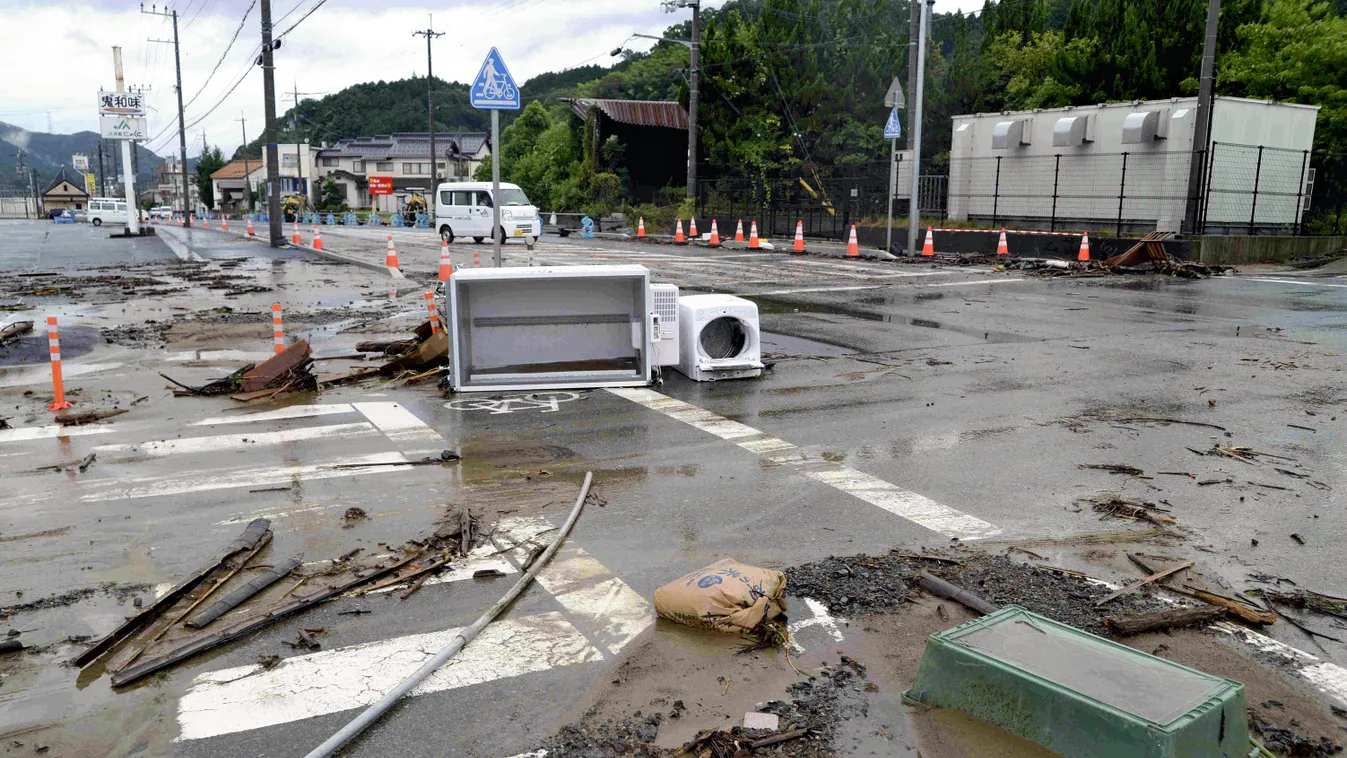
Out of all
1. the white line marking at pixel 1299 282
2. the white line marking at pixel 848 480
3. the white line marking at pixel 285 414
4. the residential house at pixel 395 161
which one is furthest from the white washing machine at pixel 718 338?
the residential house at pixel 395 161

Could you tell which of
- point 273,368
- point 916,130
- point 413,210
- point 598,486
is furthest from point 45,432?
point 413,210

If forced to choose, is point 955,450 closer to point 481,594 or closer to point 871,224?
point 481,594

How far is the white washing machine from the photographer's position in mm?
10273

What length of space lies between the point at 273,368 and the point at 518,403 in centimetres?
265

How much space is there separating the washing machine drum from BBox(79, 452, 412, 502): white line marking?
13.9 feet

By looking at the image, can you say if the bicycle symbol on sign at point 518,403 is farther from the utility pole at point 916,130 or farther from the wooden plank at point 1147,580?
the utility pole at point 916,130

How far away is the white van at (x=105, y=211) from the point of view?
65.6 m

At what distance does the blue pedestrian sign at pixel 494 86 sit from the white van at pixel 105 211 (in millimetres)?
62879

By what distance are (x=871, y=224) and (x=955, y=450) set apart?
83.5 ft

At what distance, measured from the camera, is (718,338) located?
425 inches

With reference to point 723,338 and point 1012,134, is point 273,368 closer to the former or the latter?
point 723,338

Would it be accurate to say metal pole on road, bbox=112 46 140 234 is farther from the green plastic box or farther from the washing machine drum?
the green plastic box

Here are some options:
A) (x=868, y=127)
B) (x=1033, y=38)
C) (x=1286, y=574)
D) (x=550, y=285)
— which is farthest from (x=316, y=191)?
(x=1286, y=574)

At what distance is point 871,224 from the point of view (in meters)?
32.0
